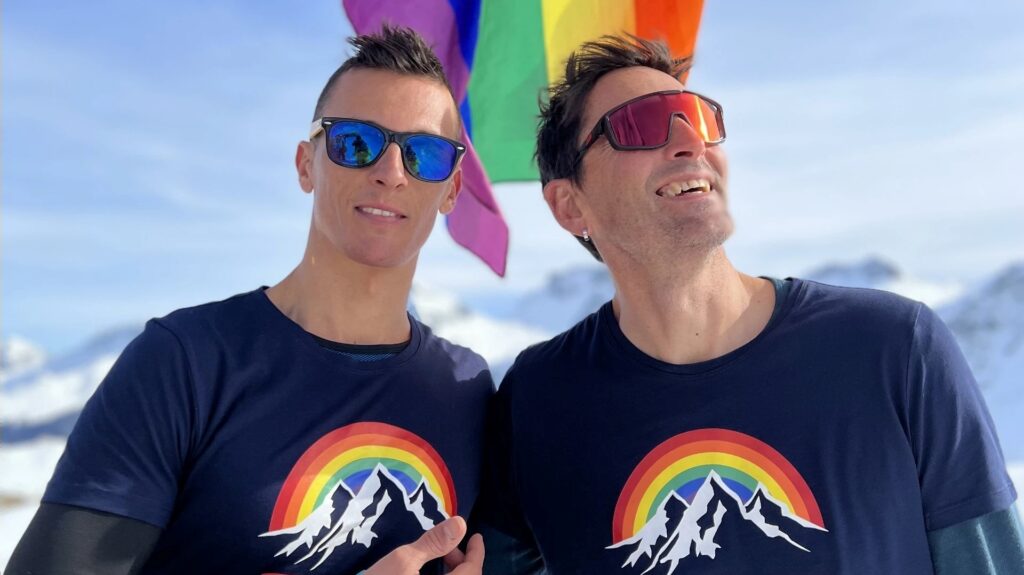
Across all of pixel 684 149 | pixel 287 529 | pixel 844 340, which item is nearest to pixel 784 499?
pixel 844 340

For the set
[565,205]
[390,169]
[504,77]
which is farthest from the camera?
[504,77]

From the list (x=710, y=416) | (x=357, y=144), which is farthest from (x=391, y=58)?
(x=710, y=416)

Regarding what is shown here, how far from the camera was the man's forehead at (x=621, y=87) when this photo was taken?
4.33 metres

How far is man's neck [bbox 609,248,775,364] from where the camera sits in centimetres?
394

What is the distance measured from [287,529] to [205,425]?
1.65 feet

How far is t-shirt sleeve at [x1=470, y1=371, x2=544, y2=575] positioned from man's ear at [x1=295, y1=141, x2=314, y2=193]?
1.35m

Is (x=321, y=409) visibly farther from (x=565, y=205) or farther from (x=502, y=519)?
(x=565, y=205)

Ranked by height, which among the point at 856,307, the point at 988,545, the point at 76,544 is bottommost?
the point at 988,545

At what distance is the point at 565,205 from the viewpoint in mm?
4691

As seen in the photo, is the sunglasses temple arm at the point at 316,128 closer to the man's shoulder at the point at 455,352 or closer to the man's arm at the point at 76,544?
the man's shoulder at the point at 455,352

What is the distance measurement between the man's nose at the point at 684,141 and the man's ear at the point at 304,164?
1607 millimetres

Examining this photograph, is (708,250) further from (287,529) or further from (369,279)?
(287,529)

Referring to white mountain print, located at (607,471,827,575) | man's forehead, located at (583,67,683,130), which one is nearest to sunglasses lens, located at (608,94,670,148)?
man's forehead, located at (583,67,683,130)

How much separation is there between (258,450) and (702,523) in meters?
1.74
